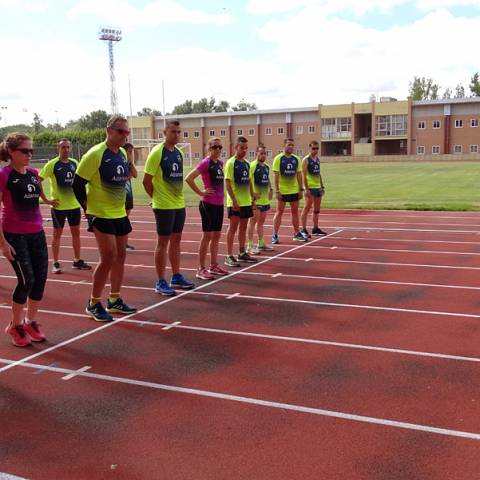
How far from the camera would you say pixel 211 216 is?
8.56 meters

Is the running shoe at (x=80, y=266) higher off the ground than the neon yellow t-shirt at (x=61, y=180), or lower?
lower

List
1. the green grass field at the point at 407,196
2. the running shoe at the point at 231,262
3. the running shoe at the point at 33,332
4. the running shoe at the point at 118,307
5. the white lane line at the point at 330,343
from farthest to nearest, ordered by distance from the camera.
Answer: the green grass field at the point at 407,196 → the running shoe at the point at 231,262 → the running shoe at the point at 118,307 → the running shoe at the point at 33,332 → the white lane line at the point at 330,343

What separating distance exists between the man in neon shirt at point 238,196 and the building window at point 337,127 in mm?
73468

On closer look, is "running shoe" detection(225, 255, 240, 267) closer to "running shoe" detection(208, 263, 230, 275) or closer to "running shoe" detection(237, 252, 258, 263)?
"running shoe" detection(237, 252, 258, 263)

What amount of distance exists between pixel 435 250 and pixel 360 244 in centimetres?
143

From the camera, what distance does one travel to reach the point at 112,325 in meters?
6.32

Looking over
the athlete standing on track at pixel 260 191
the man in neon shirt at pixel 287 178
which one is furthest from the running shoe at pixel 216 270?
the man in neon shirt at pixel 287 178

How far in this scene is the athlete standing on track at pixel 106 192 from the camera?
6105 mm

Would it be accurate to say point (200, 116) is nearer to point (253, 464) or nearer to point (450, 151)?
point (450, 151)

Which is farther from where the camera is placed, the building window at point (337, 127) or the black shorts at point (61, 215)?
the building window at point (337, 127)

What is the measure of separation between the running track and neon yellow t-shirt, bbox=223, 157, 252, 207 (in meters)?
1.74

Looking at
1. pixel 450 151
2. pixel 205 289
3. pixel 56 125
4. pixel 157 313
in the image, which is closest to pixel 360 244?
pixel 205 289

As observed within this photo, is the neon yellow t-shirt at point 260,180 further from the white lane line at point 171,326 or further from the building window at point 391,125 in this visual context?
the building window at point 391,125

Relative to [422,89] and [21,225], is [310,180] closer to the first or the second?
[21,225]
